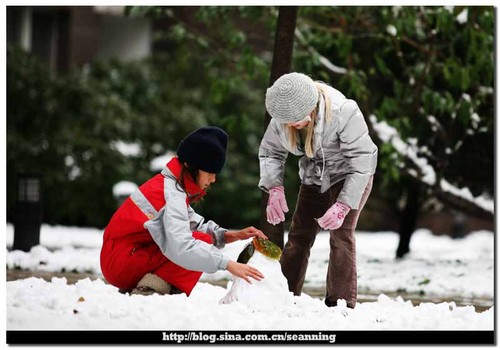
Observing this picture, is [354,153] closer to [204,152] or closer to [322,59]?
[204,152]

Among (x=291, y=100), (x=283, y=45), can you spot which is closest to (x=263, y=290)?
(x=291, y=100)

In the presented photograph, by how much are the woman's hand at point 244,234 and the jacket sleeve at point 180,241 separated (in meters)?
0.28

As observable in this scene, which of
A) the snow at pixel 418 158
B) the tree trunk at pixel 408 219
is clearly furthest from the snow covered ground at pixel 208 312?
the tree trunk at pixel 408 219

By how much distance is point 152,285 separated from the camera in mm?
4840

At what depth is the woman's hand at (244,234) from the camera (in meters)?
4.89

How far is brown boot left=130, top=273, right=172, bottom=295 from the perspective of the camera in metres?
4.84

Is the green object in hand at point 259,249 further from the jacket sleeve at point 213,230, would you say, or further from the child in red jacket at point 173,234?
the jacket sleeve at point 213,230

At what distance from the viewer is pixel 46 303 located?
15.6 ft

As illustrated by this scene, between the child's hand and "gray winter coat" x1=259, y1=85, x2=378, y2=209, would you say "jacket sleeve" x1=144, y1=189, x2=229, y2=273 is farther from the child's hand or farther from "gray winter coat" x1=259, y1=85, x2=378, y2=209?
"gray winter coat" x1=259, y1=85, x2=378, y2=209

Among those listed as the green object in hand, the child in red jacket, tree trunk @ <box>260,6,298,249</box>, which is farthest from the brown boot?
tree trunk @ <box>260,6,298,249</box>

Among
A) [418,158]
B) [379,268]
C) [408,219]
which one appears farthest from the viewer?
[408,219]

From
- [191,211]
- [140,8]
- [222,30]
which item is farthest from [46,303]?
[222,30]

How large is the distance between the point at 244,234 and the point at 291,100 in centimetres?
73

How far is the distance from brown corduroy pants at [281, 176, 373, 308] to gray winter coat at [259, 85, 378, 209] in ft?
0.37
